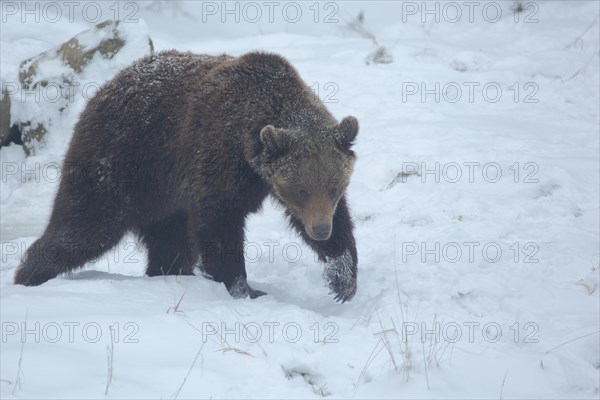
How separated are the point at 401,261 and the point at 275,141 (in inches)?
66.6

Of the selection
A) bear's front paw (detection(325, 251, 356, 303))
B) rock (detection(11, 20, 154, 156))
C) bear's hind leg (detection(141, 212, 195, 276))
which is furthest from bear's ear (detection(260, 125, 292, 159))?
rock (detection(11, 20, 154, 156))

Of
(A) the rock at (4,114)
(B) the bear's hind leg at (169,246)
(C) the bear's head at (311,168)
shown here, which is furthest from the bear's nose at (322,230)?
(A) the rock at (4,114)

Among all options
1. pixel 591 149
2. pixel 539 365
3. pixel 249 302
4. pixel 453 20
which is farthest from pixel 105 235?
pixel 453 20

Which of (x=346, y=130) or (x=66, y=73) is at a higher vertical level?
(x=346, y=130)

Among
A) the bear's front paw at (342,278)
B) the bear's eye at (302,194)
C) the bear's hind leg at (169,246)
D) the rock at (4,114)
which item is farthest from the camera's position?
the rock at (4,114)

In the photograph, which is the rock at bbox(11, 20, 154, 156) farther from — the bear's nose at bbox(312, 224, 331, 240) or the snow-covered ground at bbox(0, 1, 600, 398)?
the bear's nose at bbox(312, 224, 331, 240)

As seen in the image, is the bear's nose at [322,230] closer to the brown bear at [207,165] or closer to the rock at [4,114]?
the brown bear at [207,165]

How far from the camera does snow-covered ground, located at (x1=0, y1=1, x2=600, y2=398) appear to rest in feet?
12.8

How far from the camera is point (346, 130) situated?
18.7 feet

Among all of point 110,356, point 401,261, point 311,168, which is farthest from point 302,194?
point 110,356

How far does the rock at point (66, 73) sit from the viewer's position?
396 inches

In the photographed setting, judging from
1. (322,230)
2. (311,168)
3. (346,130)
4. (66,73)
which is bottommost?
(322,230)

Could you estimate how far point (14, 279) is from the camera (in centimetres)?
623

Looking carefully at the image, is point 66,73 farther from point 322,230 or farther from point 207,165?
point 322,230
